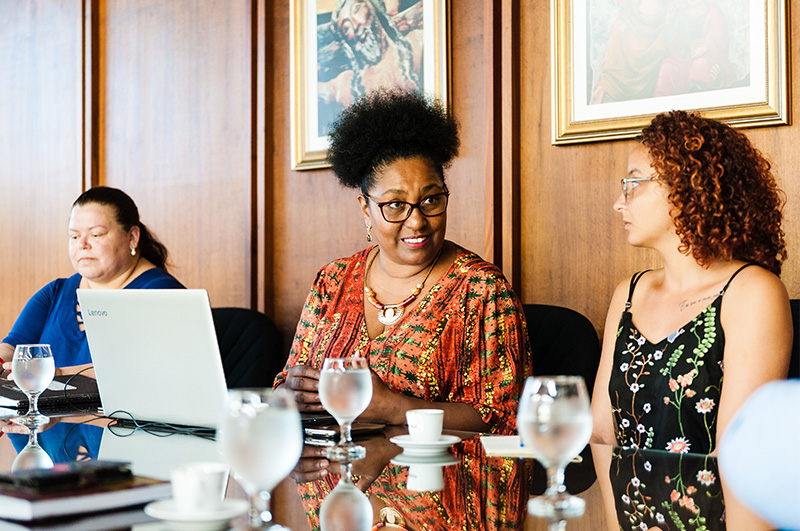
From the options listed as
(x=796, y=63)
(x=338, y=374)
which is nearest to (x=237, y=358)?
(x=338, y=374)

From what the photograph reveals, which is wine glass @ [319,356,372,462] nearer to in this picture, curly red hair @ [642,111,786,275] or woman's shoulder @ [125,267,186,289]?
curly red hair @ [642,111,786,275]

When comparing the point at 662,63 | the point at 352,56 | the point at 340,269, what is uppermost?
the point at 352,56

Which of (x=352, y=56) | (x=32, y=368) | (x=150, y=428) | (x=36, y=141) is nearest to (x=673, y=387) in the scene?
(x=150, y=428)

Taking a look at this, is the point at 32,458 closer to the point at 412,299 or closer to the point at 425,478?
the point at 425,478

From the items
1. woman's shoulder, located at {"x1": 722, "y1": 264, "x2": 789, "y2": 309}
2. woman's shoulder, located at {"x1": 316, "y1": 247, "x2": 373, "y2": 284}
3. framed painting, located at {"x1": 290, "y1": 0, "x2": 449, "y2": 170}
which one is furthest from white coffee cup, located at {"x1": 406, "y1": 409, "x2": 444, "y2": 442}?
framed painting, located at {"x1": 290, "y1": 0, "x2": 449, "y2": 170}

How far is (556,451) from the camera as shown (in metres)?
0.99

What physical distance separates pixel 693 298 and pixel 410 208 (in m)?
0.79

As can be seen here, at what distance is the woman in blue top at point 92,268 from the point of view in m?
3.17

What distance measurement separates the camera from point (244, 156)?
143 inches

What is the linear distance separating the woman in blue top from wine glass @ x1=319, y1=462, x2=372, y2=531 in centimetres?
207

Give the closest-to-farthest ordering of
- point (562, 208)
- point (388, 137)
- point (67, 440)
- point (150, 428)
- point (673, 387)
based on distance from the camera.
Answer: point (67, 440), point (150, 428), point (673, 387), point (388, 137), point (562, 208)

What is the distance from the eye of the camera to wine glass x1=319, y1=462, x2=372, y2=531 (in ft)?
3.34

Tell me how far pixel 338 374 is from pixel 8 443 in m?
0.75

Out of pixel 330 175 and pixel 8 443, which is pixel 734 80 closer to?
pixel 330 175
